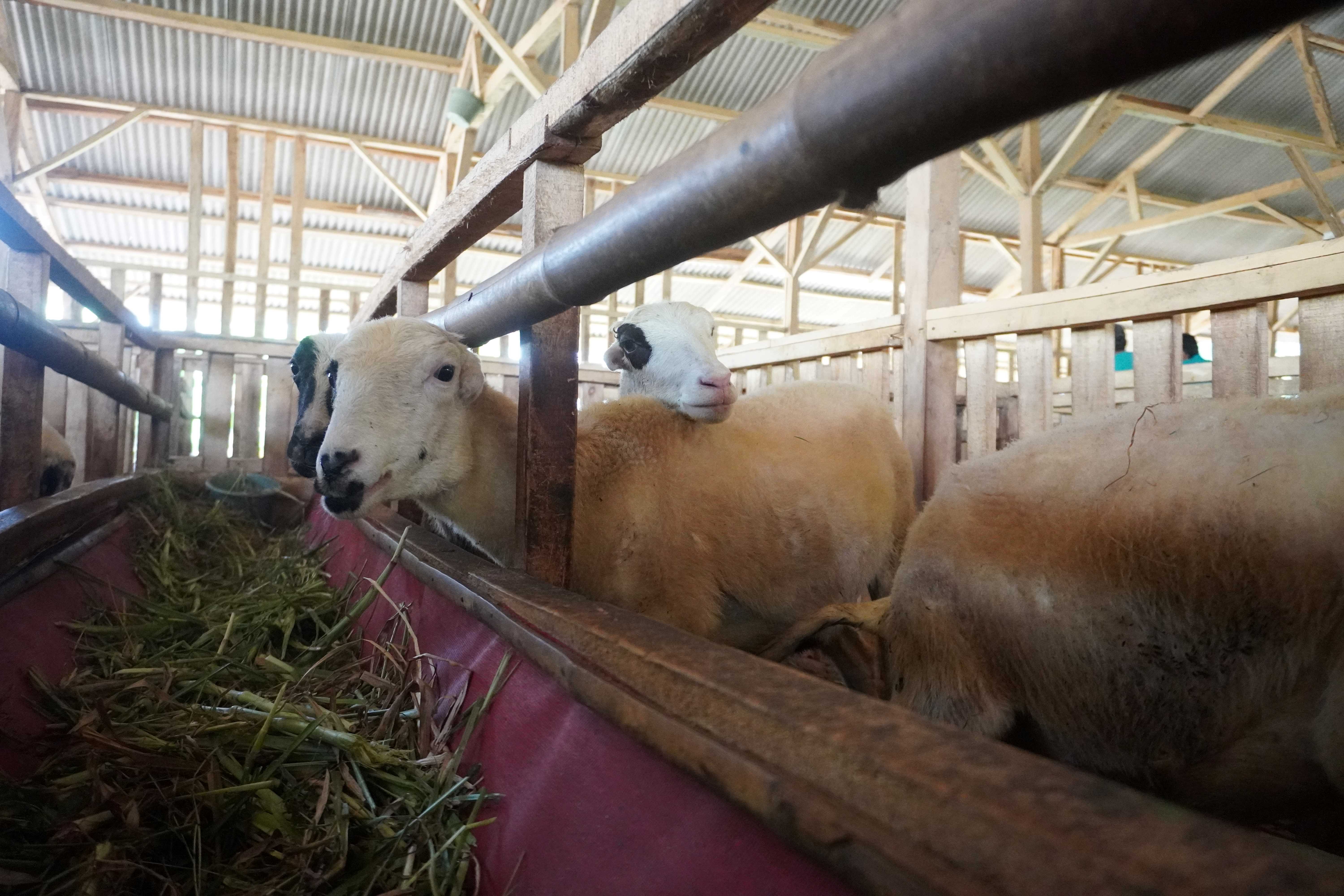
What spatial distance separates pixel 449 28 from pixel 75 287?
8.18 meters

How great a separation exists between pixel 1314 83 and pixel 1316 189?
2712 mm

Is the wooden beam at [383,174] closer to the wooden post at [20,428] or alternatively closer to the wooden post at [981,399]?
the wooden post at [20,428]

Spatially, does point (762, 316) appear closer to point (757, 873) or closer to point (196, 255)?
point (196, 255)

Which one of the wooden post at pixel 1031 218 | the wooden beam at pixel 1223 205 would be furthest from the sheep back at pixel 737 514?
the wooden beam at pixel 1223 205

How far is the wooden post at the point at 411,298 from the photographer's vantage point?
422 centimetres

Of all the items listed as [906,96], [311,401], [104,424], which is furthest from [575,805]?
[104,424]

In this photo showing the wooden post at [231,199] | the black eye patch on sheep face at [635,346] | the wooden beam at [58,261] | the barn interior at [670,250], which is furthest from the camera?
the wooden post at [231,199]

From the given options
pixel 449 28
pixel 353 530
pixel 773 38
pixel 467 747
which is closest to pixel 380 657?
pixel 467 747

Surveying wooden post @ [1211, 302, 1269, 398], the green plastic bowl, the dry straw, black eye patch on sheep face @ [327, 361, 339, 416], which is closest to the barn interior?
wooden post @ [1211, 302, 1269, 398]

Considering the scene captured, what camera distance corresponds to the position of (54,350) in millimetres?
3025

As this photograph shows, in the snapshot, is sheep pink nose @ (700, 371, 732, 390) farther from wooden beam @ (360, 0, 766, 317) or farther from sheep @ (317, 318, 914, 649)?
wooden beam @ (360, 0, 766, 317)

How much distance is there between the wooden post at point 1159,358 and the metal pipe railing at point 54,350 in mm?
4027

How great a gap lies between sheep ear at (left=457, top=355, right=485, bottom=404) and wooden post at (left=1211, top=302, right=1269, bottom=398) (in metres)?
2.56

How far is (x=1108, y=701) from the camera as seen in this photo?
1546mm
